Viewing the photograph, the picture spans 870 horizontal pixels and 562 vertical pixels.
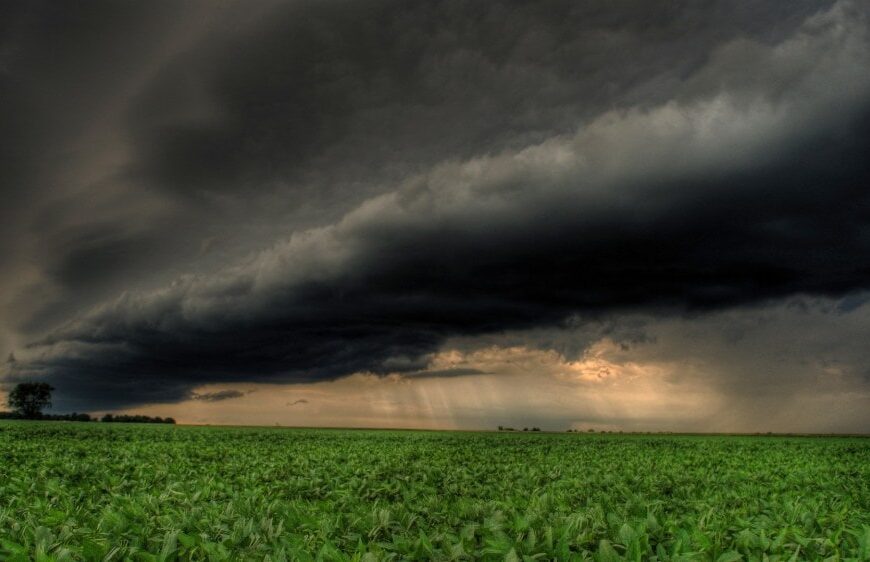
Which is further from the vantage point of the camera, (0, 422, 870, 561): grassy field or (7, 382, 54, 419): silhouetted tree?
(7, 382, 54, 419): silhouetted tree

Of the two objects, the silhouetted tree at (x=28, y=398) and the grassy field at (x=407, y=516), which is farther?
the silhouetted tree at (x=28, y=398)

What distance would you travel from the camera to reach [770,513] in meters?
8.95

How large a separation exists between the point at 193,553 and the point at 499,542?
2542 millimetres

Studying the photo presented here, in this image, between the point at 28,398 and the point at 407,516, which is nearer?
the point at 407,516

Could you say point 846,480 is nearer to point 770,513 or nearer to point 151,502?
point 770,513

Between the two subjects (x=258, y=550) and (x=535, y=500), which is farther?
(x=535, y=500)

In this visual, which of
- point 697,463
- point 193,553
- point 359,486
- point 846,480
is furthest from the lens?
point 697,463

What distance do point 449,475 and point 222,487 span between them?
6.40 metres

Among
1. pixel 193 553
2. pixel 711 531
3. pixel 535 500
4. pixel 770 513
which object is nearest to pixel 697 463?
pixel 770 513

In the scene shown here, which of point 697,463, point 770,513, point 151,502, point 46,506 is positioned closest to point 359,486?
point 151,502

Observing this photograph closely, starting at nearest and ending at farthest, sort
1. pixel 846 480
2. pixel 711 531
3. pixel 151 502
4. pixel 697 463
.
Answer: pixel 711 531, pixel 151 502, pixel 846 480, pixel 697 463

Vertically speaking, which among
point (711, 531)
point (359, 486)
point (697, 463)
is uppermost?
point (711, 531)

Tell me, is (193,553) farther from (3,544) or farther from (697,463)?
(697,463)

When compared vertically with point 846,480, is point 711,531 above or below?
above
